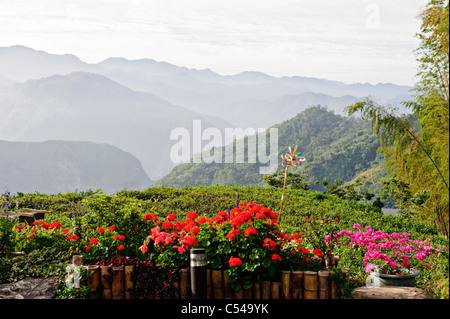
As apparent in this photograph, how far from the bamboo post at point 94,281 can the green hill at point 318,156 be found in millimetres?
24795

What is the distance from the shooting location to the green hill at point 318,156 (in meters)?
33.1

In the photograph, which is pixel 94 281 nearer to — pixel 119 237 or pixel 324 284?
pixel 119 237

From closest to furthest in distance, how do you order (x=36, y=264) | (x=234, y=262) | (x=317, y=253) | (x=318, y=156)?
(x=234, y=262) < (x=317, y=253) < (x=36, y=264) < (x=318, y=156)

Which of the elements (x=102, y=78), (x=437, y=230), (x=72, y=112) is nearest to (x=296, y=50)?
(x=437, y=230)

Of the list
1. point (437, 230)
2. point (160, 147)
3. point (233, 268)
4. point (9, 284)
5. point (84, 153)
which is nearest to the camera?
point (233, 268)

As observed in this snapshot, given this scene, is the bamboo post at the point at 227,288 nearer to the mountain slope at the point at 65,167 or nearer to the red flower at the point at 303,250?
the red flower at the point at 303,250

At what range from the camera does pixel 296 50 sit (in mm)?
8523

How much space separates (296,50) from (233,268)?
6.47 m

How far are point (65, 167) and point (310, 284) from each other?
96.5 meters

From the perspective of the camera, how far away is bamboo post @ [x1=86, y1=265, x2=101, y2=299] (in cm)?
304

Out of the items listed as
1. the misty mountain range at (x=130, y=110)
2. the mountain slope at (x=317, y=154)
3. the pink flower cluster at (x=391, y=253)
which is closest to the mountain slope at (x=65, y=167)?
the misty mountain range at (x=130, y=110)

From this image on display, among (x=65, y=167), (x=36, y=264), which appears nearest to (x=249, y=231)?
(x=36, y=264)

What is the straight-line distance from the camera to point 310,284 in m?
2.88
